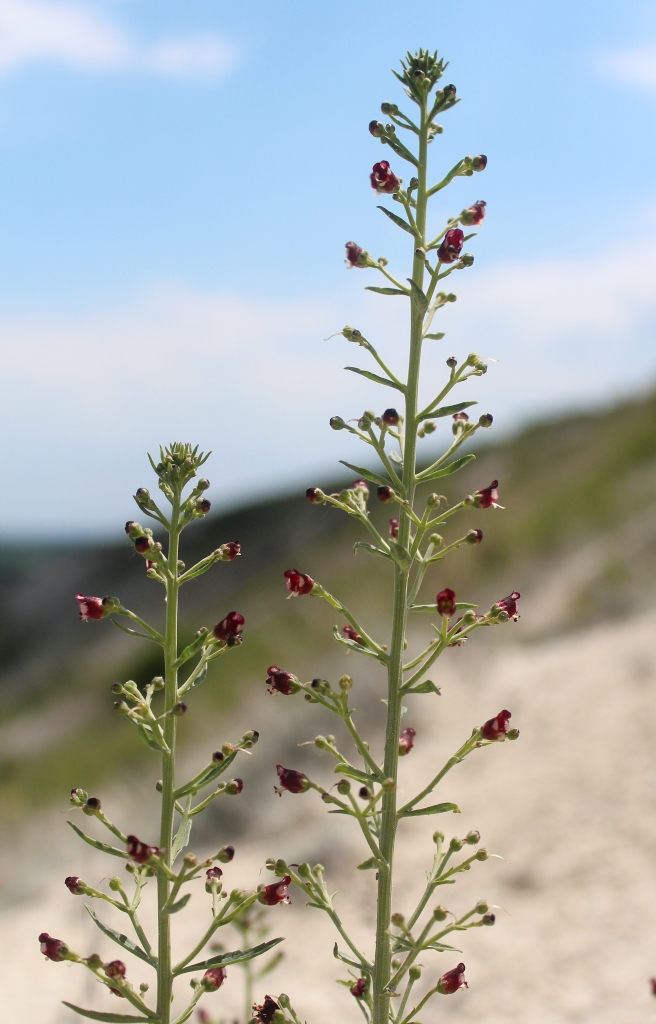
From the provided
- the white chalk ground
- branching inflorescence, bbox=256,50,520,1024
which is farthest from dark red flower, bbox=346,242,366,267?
the white chalk ground

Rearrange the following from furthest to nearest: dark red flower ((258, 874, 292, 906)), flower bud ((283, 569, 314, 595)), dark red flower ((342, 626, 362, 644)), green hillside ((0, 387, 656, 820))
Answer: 1. green hillside ((0, 387, 656, 820))
2. dark red flower ((342, 626, 362, 644))
3. flower bud ((283, 569, 314, 595))
4. dark red flower ((258, 874, 292, 906))

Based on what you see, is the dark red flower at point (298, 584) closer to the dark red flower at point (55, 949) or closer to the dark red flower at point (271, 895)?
the dark red flower at point (271, 895)

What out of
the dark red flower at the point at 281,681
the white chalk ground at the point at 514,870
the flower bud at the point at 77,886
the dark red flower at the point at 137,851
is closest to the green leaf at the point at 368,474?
the dark red flower at the point at 281,681

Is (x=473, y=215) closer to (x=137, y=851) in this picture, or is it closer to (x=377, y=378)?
(x=377, y=378)

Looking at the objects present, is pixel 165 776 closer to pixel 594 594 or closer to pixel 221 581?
pixel 594 594

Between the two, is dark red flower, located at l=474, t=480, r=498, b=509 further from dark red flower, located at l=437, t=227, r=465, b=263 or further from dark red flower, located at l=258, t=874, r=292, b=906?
dark red flower, located at l=258, t=874, r=292, b=906

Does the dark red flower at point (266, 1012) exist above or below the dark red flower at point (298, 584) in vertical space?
below

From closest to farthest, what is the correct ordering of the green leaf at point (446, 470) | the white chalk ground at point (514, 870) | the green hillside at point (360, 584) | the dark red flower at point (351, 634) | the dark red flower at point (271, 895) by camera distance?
1. the dark red flower at point (271, 895)
2. the green leaf at point (446, 470)
3. the dark red flower at point (351, 634)
4. the white chalk ground at point (514, 870)
5. the green hillside at point (360, 584)
